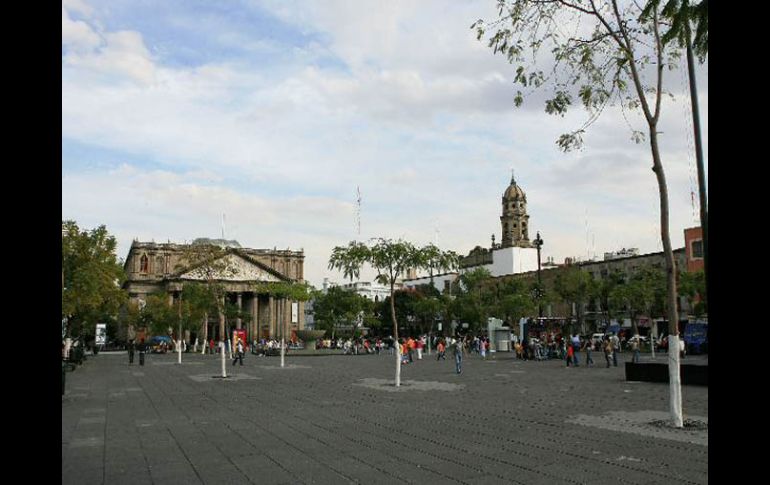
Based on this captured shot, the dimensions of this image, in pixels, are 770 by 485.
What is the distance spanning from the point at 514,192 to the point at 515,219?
462 centimetres

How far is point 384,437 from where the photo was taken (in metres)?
10.5

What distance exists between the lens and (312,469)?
807 cm

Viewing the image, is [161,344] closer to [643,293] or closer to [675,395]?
[643,293]

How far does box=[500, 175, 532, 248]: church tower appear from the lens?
111 m

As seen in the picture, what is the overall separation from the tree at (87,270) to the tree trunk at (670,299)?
2585 cm

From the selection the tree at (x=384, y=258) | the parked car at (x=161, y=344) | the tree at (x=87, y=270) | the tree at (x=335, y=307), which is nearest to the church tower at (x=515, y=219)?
the tree at (x=335, y=307)

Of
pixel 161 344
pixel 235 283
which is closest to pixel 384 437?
pixel 161 344

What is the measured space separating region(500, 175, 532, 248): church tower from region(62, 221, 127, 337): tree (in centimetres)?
8057

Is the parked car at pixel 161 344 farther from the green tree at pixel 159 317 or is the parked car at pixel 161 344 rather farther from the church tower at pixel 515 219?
the church tower at pixel 515 219

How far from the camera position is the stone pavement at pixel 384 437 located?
25.6 feet

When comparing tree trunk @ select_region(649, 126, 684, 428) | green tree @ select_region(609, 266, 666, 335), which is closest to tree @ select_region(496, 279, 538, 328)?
green tree @ select_region(609, 266, 666, 335)
